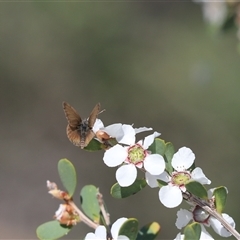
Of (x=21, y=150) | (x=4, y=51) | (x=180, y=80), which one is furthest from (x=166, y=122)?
(x=4, y=51)

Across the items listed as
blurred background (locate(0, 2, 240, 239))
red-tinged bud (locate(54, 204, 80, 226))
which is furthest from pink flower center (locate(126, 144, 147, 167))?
blurred background (locate(0, 2, 240, 239))

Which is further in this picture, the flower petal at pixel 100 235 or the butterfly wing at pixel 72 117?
the butterfly wing at pixel 72 117

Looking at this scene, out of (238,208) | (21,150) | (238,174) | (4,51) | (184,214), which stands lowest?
(184,214)

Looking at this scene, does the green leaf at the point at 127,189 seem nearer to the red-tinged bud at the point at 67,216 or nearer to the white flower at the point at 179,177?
the white flower at the point at 179,177

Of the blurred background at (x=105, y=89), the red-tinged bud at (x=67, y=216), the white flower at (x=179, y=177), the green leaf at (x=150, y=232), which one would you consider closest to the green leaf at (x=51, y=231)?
the red-tinged bud at (x=67, y=216)

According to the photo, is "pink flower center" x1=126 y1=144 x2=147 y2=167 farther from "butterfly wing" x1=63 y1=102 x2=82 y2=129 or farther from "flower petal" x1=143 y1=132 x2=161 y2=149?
"butterfly wing" x1=63 y1=102 x2=82 y2=129

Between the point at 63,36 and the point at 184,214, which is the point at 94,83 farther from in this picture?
the point at 184,214

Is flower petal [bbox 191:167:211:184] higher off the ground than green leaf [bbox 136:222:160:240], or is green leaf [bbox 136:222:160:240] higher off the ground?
flower petal [bbox 191:167:211:184]
